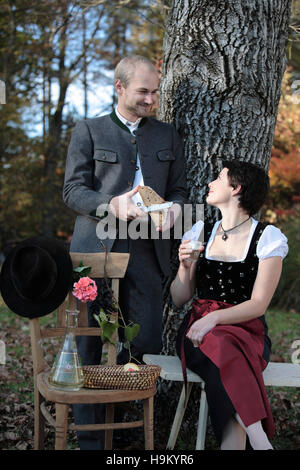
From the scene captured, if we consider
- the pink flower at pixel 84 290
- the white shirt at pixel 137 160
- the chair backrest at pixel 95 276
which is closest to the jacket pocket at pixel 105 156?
the white shirt at pixel 137 160

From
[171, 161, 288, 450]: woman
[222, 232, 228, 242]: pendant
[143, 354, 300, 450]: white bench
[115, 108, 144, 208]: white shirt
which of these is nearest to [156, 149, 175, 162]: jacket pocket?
[115, 108, 144, 208]: white shirt

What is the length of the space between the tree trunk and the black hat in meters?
1.10

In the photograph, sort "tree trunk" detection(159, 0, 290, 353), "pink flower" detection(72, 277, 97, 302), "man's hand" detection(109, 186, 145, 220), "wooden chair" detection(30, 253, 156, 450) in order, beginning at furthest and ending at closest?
1. "tree trunk" detection(159, 0, 290, 353)
2. "man's hand" detection(109, 186, 145, 220)
3. "pink flower" detection(72, 277, 97, 302)
4. "wooden chair" detection(30, 253, 156, 450)

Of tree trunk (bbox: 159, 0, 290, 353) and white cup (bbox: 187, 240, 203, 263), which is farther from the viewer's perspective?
tree trunk (bbox: 159, 0, 290, 353)

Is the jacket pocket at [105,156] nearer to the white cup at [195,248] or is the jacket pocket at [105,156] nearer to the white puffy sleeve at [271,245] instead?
the white cup at [195,248]

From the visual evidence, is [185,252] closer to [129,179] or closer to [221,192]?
[221,192]

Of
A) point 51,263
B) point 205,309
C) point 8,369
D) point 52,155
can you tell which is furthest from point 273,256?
point 52,155

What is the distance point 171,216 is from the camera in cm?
291

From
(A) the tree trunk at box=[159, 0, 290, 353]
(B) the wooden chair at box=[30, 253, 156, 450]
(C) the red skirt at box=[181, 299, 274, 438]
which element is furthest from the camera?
(A) the tree trunk at box=[159, 0, 290, 353]

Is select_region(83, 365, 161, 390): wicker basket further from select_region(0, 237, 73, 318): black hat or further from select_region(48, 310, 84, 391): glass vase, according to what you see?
select_region(0, 237, 73, 318): black hat

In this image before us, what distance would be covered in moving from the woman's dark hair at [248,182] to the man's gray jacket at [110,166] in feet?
1.18

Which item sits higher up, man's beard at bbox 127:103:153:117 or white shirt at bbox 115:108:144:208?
man's beard at bbox 127:103:153:117

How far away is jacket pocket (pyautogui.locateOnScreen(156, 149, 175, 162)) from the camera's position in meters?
3.07
